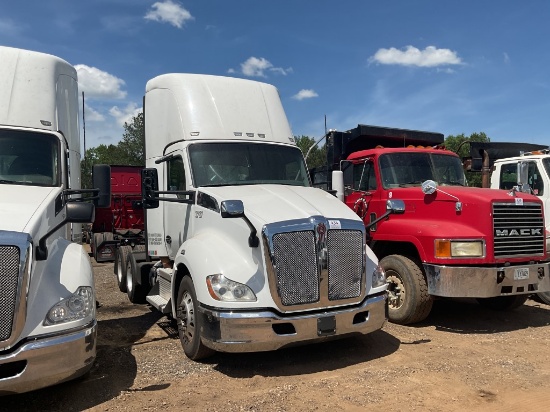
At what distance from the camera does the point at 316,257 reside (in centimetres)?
490

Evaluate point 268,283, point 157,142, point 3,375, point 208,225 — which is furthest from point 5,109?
point 268,283

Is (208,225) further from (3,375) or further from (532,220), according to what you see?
(532,220)

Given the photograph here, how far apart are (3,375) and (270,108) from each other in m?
4.89

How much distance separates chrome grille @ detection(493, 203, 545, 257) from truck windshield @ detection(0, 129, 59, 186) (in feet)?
18.8

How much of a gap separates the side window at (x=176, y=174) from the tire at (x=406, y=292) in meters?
3.25

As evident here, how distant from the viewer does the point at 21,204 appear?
4.61 meters

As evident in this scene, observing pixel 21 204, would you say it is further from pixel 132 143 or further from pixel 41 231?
pixel 132 143

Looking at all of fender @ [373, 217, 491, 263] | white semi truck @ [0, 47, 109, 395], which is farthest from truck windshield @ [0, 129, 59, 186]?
fender @ [373, 217, 491, 263]

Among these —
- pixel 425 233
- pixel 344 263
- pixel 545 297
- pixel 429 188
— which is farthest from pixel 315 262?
pixel 545 297

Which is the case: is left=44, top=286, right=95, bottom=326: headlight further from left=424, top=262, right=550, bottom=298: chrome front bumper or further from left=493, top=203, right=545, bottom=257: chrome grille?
left=493, top=203, right=545, bottom=257: chrome grille

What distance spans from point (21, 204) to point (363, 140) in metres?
6.48

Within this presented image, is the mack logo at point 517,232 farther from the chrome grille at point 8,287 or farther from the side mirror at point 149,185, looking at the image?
the chrome grille at point 8,287

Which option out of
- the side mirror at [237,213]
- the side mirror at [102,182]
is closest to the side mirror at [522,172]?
the side mirror at [237,213]

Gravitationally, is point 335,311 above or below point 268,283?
below
